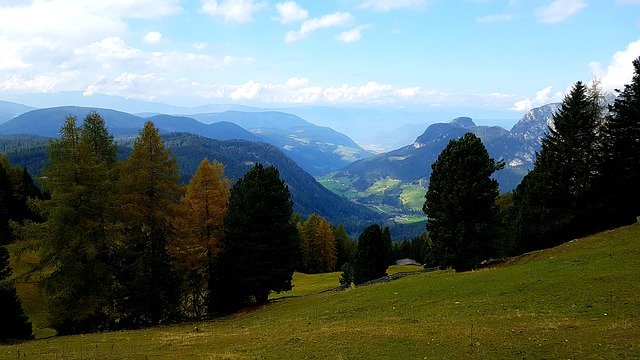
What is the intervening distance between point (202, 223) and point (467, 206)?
25336 mm

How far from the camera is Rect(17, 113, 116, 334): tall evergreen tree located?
34.9 m

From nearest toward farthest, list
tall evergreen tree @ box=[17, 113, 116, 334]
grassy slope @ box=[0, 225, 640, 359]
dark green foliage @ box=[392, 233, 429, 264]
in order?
grassy slope @ box=[0, 225, 640, 359], tall evergreen tree @ box=[17, 113, 116, 334], dark green foliage @ box=[392, 233, 429, 264]

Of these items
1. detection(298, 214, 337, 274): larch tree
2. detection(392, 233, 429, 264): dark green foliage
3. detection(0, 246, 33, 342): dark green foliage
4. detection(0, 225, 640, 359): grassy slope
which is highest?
detection(0, 225, 640, 359): grassy slope

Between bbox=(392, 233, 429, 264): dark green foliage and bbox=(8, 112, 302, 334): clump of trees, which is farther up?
bbox=(8, 112, 302, 334): clump of trees

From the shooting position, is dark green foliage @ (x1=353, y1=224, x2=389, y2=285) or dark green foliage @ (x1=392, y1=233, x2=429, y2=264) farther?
dark green foliage @ (x1=392, y1=233, x2=429, y2=264)

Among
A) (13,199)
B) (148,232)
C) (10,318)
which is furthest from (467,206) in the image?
(13,199)

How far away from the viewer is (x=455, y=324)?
77.4 feet

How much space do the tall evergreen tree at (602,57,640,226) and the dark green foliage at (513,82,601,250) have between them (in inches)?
59.1

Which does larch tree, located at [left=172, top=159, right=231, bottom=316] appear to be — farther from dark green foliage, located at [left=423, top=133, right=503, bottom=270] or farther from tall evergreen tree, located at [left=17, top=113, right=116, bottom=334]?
dark green foliage, located at [left=423, top=133, right=503, bottom=270]

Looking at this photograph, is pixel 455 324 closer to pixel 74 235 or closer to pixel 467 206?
pixel 467 206

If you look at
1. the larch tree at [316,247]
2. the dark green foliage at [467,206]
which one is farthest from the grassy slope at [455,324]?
the larch tree at [316,247]

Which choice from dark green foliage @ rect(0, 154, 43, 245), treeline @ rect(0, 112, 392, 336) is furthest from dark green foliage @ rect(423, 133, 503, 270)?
dark green foliage @ rect(0, 154, 43, 245)

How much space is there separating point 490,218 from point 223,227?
84.3ft

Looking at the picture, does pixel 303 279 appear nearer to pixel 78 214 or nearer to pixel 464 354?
pixel 78 214
